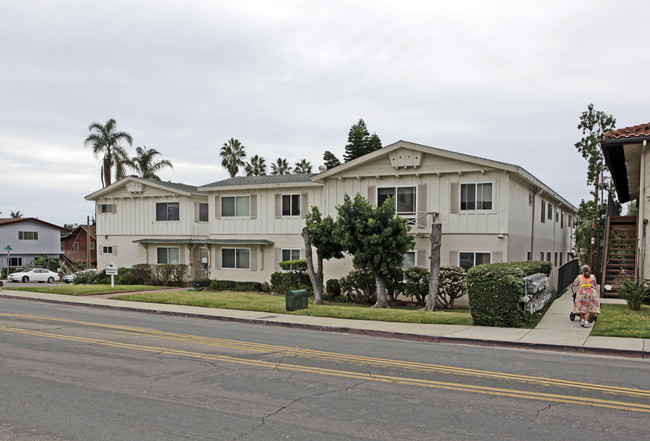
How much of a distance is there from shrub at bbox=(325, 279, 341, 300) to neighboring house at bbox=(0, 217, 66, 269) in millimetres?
44829

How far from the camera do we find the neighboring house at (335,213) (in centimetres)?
2133

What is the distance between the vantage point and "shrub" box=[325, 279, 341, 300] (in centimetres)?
2354

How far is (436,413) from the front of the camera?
260 inches

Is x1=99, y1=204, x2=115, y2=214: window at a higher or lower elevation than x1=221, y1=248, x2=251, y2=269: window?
higher

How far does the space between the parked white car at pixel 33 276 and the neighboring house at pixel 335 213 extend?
1387 centimetres

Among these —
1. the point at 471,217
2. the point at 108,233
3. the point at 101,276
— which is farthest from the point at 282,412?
the point at 108,233

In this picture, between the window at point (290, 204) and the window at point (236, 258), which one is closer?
the window at point (290, 204)

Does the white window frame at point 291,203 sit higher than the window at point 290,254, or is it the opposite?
the white window frame at point 291,203

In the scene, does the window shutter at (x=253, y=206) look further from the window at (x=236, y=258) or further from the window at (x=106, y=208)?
the window at (x=106, y=208)

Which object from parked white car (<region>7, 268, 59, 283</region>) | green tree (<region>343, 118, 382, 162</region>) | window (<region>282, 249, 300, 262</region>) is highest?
green tree (<region>343, 118, 382, 162</region>)

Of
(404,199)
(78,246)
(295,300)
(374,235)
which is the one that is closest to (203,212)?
(404,199)

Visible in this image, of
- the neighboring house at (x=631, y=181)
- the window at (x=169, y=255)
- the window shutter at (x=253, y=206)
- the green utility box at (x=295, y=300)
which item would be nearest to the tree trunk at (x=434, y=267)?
the green utility box at (x=295, y=300)

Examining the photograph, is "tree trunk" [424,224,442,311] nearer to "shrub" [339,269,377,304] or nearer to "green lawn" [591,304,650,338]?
"shrub" [339,269,377,304]

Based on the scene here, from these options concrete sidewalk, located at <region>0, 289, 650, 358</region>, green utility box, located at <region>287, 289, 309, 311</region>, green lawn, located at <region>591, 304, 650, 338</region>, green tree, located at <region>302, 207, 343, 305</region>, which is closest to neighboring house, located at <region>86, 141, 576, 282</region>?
green tree, located at <region>302, 207, 343, 305</region>
